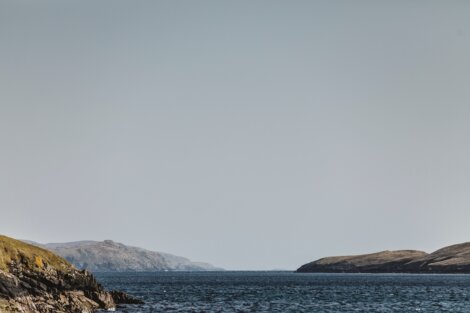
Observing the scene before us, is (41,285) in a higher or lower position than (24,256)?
lower

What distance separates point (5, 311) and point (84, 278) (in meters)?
25.1

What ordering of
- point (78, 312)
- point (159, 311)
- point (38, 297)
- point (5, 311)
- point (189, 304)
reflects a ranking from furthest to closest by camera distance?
1. point (189, 304)
2. point (159, 311)
3. point (78, 312)
4. point (38, 297)
5. point (5, 311)

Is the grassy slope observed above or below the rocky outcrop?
above

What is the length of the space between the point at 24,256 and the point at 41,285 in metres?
4.03

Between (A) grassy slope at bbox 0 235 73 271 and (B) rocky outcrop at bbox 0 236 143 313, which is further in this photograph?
(A) grassy slope at bbox 0 235 73 271

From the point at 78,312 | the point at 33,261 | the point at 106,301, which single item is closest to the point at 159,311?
the point at 106,301

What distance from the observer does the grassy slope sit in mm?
74113

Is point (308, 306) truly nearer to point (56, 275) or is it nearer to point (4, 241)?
point (56, 275)

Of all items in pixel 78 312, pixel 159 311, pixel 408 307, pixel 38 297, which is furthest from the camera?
pixel 408 307

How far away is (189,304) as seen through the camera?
99938 mm

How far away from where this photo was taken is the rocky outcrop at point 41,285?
66.6 m

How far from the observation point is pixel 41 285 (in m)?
75.9

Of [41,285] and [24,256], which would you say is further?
[24,256]

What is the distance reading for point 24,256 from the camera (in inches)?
3029
